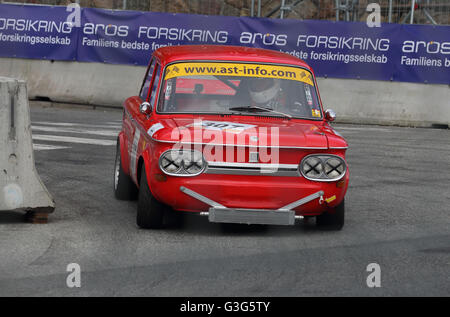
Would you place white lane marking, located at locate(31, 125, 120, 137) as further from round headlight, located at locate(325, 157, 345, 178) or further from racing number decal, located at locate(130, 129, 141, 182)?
round headlight, located at locate(325, 157, 345, 178)

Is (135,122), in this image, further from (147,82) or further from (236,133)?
(236,133)

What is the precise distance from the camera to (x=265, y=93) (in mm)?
8727

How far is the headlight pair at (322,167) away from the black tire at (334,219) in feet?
1.12

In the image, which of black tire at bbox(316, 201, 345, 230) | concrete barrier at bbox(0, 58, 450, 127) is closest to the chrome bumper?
black tire at bbox(316, 201, 345, 230)

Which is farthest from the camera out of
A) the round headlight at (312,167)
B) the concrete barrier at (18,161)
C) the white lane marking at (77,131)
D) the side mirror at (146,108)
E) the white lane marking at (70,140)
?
the white lane marking at (77,131)

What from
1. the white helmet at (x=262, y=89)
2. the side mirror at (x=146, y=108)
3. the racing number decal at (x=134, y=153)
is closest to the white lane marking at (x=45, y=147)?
the racing number decal at (x=134, y=153)

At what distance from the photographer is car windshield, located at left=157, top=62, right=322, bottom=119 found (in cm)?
857

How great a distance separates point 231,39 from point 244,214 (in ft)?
48.3

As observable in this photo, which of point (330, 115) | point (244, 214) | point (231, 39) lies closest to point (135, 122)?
point (330, 115)

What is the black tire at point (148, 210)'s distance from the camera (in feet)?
25.6

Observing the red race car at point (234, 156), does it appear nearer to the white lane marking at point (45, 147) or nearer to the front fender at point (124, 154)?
the front fender at point (124, 154)

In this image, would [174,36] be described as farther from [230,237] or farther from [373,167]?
[230,237]

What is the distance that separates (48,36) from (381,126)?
8.27m
